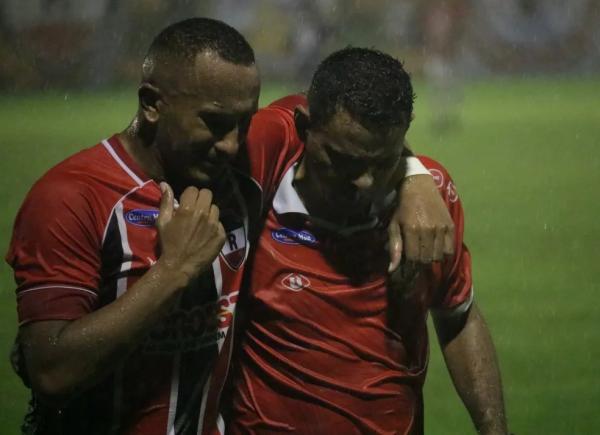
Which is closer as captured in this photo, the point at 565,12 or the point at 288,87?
the point at 288,87

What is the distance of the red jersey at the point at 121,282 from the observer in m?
2.09

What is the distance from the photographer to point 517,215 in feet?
23.9

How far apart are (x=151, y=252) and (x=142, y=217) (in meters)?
0.07

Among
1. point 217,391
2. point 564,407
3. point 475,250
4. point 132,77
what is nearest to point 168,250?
point 217,391

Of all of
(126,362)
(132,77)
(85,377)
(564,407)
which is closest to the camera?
(85,377)

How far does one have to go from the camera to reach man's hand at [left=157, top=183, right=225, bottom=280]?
211cm

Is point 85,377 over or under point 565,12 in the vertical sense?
over

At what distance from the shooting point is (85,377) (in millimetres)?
2064

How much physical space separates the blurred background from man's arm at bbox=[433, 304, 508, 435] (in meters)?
1.53

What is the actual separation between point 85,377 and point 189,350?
12.5 inches

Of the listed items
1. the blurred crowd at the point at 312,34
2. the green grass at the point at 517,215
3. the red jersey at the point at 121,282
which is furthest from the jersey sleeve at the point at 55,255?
the blurred crowd at the point at 312,34

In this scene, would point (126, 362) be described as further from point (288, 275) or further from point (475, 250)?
point (475, 250)

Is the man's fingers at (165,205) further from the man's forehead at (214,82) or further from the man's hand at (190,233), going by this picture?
the man's forehead at (214,82)

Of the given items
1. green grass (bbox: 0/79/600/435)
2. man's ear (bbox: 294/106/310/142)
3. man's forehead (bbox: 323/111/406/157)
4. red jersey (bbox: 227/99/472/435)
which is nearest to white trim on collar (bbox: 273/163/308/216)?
red jersey (bbox: 227/99/472/435)
